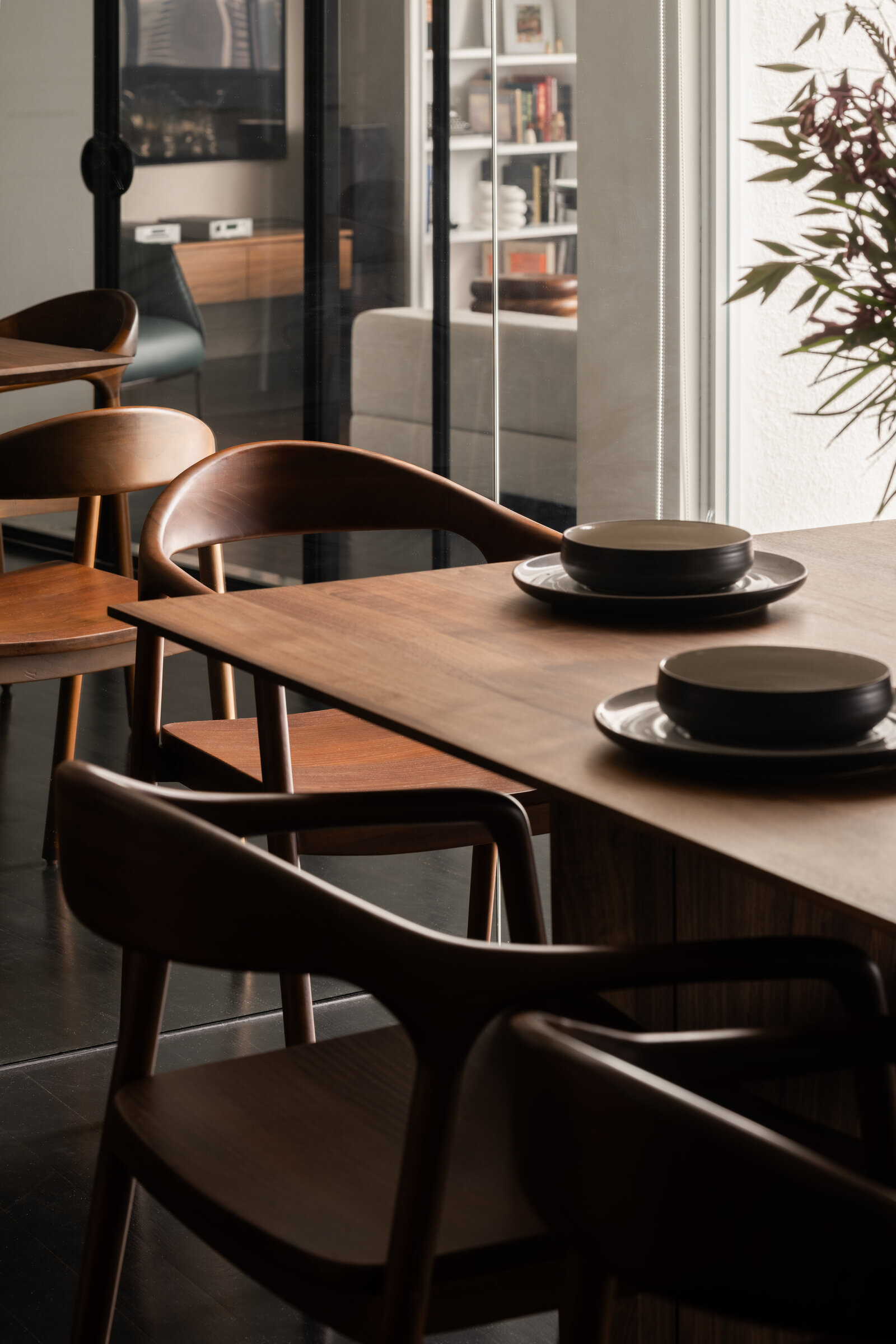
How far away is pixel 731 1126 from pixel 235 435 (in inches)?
A: 100

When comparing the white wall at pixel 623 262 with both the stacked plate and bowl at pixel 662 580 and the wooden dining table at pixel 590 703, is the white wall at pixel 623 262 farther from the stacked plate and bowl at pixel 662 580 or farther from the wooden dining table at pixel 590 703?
the stacked plate and bowl at pixel 662 580

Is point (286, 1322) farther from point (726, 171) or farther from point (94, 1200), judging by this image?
point (726, 171)

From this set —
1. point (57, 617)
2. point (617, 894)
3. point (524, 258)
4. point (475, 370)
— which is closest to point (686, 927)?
point (617, 894)

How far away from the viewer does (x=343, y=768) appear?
215 centimetres

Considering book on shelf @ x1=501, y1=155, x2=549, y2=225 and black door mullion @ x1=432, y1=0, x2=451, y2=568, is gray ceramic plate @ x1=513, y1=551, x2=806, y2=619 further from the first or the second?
book on shelf @ x1=501, y1=155, x2=549, y2=225

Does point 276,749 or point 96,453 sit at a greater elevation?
point 96,453

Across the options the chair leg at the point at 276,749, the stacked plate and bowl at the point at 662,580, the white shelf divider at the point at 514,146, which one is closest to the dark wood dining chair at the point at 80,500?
the chair leg at the point at 276,749

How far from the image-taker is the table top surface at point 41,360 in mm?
2697

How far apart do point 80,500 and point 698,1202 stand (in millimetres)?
2390

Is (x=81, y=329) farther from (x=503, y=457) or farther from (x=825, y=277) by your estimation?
(x=825, y=277)

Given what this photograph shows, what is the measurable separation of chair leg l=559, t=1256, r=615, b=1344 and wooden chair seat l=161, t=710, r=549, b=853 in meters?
1.04

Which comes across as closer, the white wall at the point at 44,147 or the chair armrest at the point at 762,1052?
the chair armrest at the point at 762,1052

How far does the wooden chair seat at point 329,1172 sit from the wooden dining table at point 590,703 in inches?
10.2

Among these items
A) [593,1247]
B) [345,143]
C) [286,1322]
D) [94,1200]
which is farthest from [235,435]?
[593,1247]
